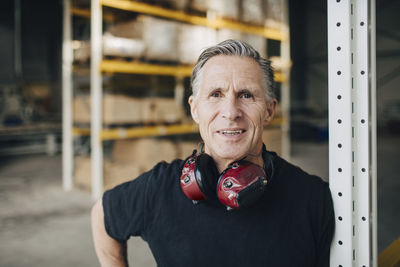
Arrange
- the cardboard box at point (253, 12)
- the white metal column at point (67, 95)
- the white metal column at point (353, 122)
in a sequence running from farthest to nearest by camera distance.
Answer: the cardboard box at point (253, 12)
the white metal column at point (67, 95)
the white metal column at point (353, 122)

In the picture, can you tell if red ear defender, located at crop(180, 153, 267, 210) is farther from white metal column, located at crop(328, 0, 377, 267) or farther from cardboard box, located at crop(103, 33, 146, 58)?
cardboard box, located at crop(103, 33, 146, 58)

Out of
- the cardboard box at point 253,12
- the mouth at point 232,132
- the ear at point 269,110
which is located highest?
the cardboard box at point 253,12

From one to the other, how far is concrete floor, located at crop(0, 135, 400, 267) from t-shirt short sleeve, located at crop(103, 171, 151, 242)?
6.45 feet

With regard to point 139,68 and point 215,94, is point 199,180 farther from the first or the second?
point 139,68

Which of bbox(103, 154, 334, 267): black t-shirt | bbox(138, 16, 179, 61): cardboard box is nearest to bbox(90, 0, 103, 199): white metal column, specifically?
bbox(138, 16, 179, 61): cardboard box

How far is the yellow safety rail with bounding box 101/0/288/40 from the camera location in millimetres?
4925

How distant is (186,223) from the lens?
126 centimetres

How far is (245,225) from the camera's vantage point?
121 cm

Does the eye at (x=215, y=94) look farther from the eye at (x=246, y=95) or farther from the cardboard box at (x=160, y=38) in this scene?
the cardboard box at (x=160, y=38)

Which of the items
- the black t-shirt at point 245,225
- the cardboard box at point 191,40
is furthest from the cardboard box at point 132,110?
the black t-shirt at point 245,225

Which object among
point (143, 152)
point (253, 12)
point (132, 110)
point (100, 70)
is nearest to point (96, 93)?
point (100, 70)

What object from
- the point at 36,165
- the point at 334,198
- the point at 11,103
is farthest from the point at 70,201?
the point at 11,103

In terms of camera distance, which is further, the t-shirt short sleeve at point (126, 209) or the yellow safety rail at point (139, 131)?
the yellow safety rail at point (139, 131)

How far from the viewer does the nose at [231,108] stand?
4.10 feet
